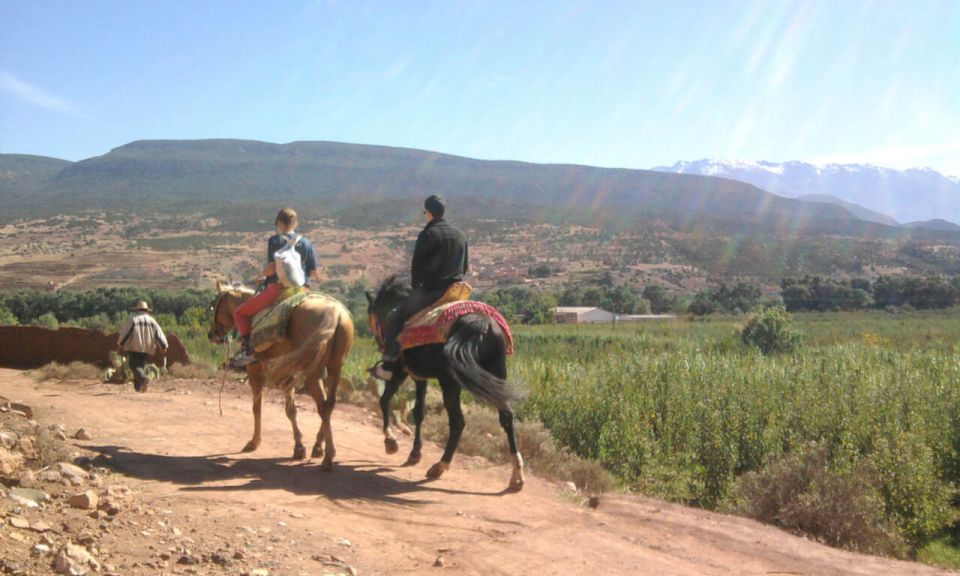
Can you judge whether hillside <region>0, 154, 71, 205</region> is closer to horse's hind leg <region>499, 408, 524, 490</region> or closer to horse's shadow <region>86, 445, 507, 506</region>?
horse's shadow <region>86, 445, 507, 506</region>

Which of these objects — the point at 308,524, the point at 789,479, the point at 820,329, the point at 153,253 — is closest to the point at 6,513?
the point at 308,524

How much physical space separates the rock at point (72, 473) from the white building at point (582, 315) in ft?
160

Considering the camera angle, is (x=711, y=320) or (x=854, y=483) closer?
(x=854, y=483)

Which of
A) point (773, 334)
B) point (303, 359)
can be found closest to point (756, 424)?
point (303, 359)

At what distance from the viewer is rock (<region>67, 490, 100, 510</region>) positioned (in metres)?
5.38

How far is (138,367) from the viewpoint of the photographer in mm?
13281

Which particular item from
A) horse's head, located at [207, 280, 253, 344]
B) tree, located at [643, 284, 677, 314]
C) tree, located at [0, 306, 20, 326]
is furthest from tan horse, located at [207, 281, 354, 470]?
tree, located at [643, 284, 677, 314]

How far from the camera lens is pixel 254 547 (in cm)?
527

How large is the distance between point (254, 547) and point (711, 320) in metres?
50.7

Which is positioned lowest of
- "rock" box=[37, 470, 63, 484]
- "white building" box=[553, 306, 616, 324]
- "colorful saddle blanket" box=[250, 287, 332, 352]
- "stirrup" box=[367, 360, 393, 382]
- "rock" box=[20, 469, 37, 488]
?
"white building" box=[553, 306, 616, 324]

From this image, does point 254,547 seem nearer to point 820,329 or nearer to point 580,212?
point 820,329

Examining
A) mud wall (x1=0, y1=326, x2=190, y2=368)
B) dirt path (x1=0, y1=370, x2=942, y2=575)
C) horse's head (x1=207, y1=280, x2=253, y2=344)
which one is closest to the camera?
dirt path (x1=0, y1=370, x2=942, y2=575)

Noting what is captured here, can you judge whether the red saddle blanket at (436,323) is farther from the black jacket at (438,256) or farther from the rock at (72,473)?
the rock at (72,473)

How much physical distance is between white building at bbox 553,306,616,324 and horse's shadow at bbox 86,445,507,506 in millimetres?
46811
